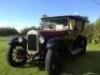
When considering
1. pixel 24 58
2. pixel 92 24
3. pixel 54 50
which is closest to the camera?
pixel 54 50

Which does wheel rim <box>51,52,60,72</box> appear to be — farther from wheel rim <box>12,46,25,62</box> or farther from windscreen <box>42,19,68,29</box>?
windscreen <box>42,19,68,29</box>

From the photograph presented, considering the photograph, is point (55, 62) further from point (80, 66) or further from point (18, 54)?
point (18, 54)

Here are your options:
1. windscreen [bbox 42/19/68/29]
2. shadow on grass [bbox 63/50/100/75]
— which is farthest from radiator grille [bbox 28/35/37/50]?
windscreen [bbox 42/19/68/29]

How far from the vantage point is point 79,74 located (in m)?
7.85

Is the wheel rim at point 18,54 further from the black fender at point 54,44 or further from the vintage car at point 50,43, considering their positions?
the black fender at point 54,44

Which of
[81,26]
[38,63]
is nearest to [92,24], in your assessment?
[81,26]

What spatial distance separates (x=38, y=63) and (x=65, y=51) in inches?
50.2

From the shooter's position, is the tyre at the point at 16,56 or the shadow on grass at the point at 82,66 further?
the tyre at the point at 16,56

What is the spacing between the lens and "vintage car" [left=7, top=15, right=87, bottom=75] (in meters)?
7.68

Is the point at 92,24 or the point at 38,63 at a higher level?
the point at 92,24

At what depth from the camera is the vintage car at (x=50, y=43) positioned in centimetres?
768

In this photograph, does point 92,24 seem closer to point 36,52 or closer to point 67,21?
point 67,21

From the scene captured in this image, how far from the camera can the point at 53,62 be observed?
751 centimetres

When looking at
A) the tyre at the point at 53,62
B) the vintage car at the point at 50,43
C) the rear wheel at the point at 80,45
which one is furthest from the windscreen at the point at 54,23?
the tyre at the point at 53,62
